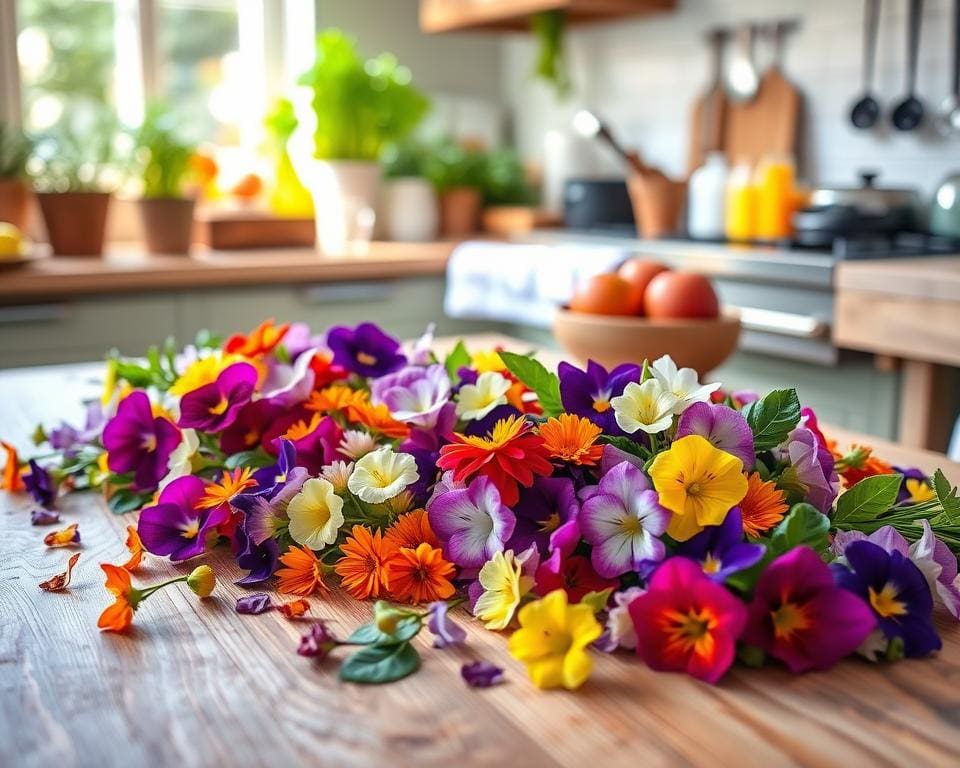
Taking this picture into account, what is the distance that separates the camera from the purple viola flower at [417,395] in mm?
787

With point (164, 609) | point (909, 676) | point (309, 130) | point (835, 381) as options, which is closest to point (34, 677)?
point (164, 609)

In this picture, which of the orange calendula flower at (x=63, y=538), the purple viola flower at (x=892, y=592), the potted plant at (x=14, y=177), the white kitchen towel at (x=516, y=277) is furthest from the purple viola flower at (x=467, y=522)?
the potted plant at (x=14, y=177)

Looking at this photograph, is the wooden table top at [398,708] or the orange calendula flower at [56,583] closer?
the wooden table top at [398,708]

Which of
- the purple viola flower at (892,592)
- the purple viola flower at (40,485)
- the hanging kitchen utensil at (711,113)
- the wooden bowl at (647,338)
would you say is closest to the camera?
the purple viola flower at (892,592)

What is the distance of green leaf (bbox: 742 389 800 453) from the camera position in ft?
2.27

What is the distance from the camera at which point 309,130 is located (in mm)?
3586

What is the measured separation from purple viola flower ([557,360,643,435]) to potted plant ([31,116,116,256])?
8.28ft

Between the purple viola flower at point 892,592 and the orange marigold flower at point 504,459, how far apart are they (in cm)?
18

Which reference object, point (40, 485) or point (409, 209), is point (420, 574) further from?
point (409, 209)

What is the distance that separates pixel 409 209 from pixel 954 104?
1682mm

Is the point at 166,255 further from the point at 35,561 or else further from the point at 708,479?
the point at 708,479

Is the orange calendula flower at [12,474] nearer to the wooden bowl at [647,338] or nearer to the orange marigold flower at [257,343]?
the orange marigold flower at [257,343]

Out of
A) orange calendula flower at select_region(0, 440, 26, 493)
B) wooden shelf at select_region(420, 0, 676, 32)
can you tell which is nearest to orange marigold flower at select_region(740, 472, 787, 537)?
orange calendula flower at select_region(0, 440, 26, 493)

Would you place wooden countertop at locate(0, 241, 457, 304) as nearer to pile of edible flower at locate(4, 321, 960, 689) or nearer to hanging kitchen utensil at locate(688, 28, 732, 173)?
hanging kitchen utensil at locate(688, 28, 732, 173)
